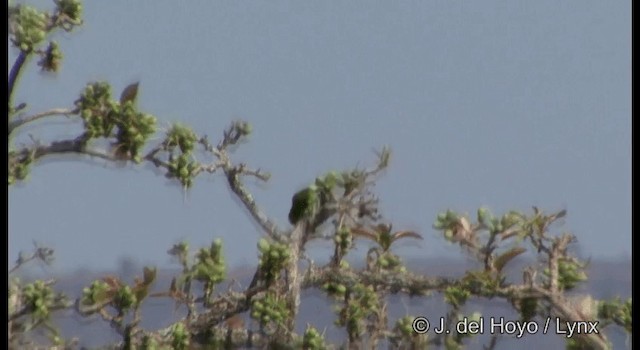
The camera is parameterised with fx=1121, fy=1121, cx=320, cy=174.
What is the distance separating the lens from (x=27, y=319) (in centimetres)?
165

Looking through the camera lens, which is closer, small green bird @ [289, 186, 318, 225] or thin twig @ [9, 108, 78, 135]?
thin twig @ [9, 108, 78, 135]

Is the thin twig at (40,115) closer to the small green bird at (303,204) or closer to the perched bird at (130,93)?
the perched bird at (130,93)

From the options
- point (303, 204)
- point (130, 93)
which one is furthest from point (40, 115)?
point (303, 204)

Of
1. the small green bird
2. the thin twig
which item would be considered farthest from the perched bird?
the small green bird

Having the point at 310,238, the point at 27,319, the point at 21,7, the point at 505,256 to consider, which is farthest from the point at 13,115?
the point at 505,256

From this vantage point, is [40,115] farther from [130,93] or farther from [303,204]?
[303,204]

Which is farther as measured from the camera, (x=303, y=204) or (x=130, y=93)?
(x=303, y=204)

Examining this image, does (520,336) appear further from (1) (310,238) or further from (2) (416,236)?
(1) (310,238)

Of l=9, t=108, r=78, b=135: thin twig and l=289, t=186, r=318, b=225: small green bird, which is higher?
l=9, t=108, r=78, b=135: thin twig

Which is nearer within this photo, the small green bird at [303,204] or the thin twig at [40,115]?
the thin twig at [40,115]

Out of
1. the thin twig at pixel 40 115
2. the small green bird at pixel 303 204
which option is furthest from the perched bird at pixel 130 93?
the small green bird at pixel 303 204

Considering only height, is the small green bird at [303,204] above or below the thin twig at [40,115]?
below

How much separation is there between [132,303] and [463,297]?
523mm

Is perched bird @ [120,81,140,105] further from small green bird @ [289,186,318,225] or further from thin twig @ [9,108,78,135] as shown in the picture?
small green bird @ [289,186,318,225]
